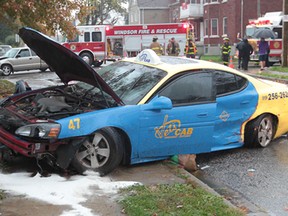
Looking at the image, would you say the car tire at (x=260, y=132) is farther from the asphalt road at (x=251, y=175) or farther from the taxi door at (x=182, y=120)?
the taxi door at (x=182, y=120)

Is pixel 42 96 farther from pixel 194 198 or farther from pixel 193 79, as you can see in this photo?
pixel 194 198

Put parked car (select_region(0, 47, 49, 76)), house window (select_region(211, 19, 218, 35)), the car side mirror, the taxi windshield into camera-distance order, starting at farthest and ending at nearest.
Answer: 1. house window (select_region(211, 19, 218, 35))
2. parked car (select_region(0, 47, 49, 76))
3. the taxi windshield
4. the car side mirror

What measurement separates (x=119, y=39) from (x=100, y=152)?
2454 cm

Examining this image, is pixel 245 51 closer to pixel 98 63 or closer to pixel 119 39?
pixel 119 39

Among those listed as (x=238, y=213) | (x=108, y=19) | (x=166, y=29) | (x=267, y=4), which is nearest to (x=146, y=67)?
(x=238, y=213)

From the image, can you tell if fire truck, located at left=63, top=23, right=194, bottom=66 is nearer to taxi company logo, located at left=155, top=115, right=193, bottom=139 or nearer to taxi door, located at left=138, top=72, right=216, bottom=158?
taxi door, located at left=138, top=72, right=216, bottom=158

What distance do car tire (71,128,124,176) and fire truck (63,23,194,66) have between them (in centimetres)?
2395


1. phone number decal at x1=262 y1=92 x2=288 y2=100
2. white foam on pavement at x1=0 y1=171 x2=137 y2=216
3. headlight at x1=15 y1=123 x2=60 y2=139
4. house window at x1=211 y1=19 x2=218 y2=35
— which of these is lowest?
white foam on pavement at x1=0 y1=171 x2=137 y2=216

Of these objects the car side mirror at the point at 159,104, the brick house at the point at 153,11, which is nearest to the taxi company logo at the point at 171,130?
the car side mirror at the point at 159,104

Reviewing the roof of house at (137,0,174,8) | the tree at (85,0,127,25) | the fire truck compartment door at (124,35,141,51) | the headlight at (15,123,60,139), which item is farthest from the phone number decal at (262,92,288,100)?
the tree at (85,0,127,25)

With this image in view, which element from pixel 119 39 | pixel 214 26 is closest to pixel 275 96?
pixel 119 39

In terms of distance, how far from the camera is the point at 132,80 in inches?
251

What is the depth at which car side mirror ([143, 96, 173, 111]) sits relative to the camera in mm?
5758

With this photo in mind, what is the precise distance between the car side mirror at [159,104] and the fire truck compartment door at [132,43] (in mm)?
23679
